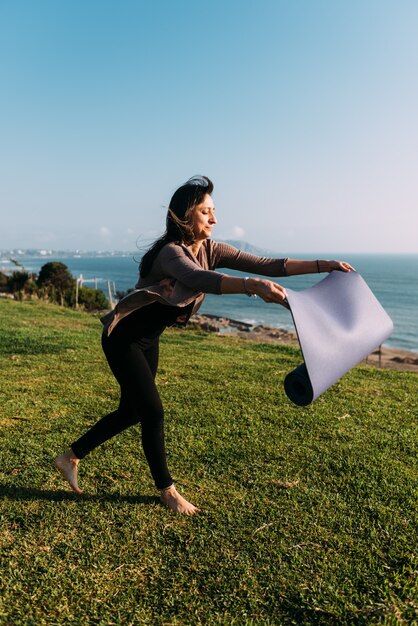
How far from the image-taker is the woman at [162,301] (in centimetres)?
318

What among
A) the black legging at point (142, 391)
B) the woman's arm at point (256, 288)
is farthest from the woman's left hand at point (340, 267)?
the black legging at point (142, 391)

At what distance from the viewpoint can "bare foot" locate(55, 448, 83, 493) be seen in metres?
3.70

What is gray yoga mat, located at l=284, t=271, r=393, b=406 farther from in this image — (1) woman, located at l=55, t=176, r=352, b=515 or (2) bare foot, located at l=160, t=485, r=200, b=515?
(2) bare foot, located at l=160, t=485, r=200, b=515

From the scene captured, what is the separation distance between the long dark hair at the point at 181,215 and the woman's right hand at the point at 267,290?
2.42ft

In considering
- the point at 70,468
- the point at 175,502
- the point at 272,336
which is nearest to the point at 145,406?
the point at 175,502

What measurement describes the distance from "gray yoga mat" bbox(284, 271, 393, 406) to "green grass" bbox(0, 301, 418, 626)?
99 cm

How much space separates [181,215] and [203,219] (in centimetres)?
15

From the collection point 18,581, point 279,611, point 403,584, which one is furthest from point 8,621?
point 403,584

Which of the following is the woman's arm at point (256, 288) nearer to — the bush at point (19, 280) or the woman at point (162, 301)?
the woman at point (162, 301)

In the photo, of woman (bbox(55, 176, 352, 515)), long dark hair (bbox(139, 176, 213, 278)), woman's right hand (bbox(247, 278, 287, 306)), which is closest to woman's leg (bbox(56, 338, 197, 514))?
woman (bbox(55, 176, 352, 515))

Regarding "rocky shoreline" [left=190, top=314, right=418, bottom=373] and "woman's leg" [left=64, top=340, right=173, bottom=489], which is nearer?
"woman's leg" [left=64, top=340, right=173, bottom=489]

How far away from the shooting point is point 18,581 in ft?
8.91

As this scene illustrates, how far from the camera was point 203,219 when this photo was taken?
11.1 feet

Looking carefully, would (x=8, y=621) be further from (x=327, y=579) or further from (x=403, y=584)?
(x=403, y=584)
